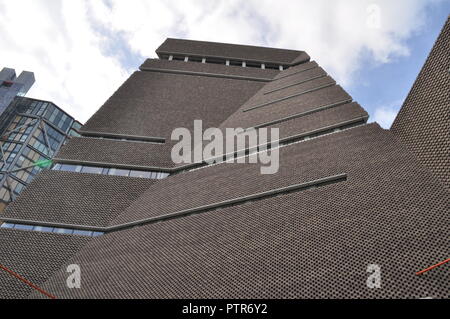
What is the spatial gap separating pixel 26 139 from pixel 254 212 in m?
33.0

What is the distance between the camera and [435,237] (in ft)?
26.2

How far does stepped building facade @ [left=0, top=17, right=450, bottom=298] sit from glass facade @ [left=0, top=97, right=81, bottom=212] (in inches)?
680

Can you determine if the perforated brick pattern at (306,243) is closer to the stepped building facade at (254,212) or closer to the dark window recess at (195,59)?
the stepped building facade at (254,212)

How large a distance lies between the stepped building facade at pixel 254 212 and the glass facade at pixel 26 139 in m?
17.3

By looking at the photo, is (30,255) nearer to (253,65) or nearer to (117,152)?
(117,152)

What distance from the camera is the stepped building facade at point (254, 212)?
8.37m

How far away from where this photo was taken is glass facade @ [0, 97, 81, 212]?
3081 cm

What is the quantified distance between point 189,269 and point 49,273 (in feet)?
21.3

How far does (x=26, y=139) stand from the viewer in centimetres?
3347

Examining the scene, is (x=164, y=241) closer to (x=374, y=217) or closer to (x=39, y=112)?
(x=374, y=217)

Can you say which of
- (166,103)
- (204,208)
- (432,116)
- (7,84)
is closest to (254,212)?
(204,208)

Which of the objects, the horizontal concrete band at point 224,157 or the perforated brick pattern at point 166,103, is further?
the perforated brick pattern at point 166,103

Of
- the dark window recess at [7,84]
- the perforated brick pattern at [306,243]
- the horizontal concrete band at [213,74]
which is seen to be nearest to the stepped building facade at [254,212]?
the perforated brick pattern at [306,243]

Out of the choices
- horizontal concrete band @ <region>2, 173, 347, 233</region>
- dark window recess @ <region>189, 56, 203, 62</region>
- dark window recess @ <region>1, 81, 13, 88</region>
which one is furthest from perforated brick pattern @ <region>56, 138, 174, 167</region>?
dark window recess @ <region>1, 81, 13, 88</region>
